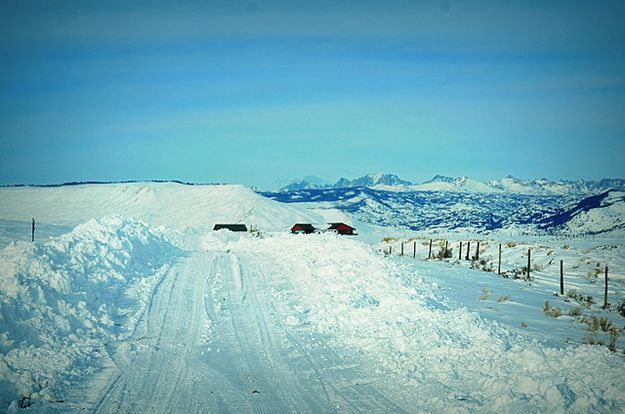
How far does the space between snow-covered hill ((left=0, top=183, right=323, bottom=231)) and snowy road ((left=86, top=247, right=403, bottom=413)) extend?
81.6 m

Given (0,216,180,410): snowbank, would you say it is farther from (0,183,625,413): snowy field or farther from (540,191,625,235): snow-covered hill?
(540,191,625,235): snow-covered hill

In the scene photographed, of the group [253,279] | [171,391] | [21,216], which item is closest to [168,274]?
[253,279]

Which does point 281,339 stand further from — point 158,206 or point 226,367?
point 158,206

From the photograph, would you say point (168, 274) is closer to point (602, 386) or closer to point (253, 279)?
point (253, 279)

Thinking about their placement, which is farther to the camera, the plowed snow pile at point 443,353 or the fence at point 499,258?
the fence at point 499,258

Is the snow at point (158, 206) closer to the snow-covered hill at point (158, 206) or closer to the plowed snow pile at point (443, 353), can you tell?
the snow-covered hill at point (158, 206)

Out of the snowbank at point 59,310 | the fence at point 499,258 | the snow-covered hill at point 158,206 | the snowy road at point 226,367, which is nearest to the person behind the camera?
the snowy road at point 226,367

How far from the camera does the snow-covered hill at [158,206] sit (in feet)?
346

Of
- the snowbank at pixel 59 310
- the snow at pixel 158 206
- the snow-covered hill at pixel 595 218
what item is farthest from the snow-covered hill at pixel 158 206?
the snowbank at pixel 59 310

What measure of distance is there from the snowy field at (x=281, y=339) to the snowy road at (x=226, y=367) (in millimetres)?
37

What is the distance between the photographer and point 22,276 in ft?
35.8

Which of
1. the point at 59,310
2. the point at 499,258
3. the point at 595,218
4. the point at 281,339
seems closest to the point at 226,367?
the point at 281,339

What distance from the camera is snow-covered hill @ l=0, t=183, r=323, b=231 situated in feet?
346

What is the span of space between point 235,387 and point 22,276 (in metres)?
5.99
